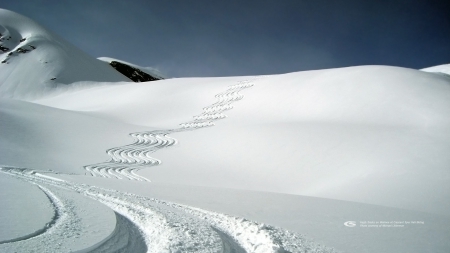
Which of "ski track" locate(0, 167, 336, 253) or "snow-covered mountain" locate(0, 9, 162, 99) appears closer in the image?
"ski track" locate(0, 167, 336, 253)

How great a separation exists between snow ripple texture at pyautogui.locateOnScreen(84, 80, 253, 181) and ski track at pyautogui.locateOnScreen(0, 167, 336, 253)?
174 inches

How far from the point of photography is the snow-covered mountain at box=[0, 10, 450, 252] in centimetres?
354

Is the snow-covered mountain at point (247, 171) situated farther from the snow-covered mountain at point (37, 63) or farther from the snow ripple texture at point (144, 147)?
the snow-covered mountain at point (37, 63)

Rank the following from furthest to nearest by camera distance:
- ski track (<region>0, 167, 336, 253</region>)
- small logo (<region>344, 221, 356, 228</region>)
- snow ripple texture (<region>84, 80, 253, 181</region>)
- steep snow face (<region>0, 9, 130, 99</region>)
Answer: steep snow face (<region>0, 9, 130, 99</region>) < snow ripple texture (<region>84, 80, 253, 181</region>) < small logo (<region>344, 221, 356, 228</region>) < ski track (<region>0, 167, 336, 253</region>)

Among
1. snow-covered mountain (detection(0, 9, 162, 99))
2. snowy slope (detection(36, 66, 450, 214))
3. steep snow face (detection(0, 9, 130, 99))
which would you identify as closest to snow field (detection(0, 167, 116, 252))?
snowy slope (detection(36, 66, 450, 214))

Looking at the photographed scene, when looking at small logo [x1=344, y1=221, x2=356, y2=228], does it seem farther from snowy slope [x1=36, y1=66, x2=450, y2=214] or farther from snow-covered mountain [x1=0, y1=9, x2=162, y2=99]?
snow-covered mountain [x1=0, y1=9, x2=162, y2=99]

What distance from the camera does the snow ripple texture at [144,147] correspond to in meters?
9.51

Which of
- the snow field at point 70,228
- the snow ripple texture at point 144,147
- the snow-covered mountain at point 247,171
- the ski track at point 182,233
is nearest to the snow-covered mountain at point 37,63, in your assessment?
the snow-covered mountain at point 247,171

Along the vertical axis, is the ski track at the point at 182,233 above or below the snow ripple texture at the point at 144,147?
below

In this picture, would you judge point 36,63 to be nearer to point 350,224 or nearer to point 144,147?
point 144,147

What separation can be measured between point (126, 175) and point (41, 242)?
6.47 meters

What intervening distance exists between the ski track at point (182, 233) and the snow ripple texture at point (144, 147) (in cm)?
443

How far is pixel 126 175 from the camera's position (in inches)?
357

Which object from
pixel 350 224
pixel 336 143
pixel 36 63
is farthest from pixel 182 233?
pixel 36 63
